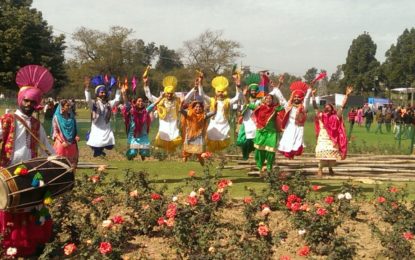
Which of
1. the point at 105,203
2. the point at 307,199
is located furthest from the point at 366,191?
the point at 105,203

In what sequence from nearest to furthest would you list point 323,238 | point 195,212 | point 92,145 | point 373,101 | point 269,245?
point 269,245 < point 323,238 < point 195,212 < point 92,145 < point 373,101

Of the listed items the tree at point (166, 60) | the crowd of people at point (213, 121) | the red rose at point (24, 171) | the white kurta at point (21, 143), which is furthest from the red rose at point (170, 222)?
the tree at point (166, 60)

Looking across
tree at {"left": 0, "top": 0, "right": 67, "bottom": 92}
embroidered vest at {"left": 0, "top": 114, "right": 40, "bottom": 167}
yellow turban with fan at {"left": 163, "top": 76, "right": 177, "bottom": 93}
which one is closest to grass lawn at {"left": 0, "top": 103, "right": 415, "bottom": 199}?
yellow turban with fan at {"left": 163, "top": 76, "right": 177, "bottom": 93}

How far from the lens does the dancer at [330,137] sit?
10.8 m

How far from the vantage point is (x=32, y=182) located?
5180 mm

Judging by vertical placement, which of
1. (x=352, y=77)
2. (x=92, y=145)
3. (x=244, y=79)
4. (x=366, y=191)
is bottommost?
(x=366, y=191)

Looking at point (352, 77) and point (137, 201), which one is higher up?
point (352, 77)

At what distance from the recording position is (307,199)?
7133mm

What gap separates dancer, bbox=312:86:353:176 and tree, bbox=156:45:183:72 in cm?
8402

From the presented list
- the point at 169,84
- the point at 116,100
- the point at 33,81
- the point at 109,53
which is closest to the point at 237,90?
the point at 169,84

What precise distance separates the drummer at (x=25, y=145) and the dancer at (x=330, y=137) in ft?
20.5

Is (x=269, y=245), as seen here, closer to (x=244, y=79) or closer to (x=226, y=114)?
(x=226, y=114)

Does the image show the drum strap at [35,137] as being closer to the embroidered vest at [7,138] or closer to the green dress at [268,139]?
the embroidered vest at [7,138]

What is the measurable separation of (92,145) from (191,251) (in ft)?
22.1
